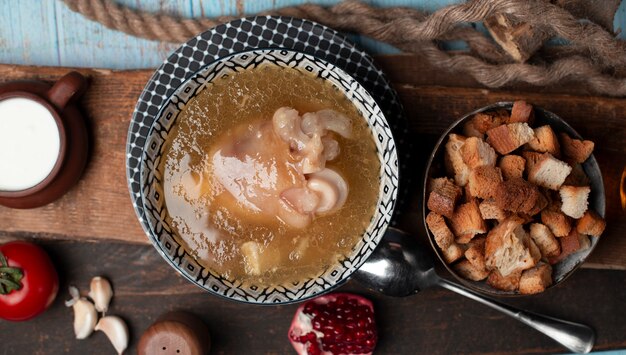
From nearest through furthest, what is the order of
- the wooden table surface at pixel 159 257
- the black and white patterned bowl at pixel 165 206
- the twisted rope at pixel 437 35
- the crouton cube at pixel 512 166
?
1. the black and white patterned bowl at pixel 165 206
2. the crouton cube at pixel 512 166
3. the twisted rope at pixel 437 35
4. the wooden table surface at pixel 159 257

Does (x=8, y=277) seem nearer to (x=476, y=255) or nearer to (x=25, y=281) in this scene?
(x=25, y=281)

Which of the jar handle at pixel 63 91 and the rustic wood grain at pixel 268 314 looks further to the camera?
the rustic wood grain at pixel 268 314

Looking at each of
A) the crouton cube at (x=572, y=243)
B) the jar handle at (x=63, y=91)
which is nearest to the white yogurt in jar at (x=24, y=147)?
the jar handle at (x=63, y=91)

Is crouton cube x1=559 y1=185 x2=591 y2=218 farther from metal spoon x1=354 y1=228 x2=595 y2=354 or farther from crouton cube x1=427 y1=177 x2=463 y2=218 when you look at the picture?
metal spoon x1=354 y1=228 x2=595 y2=354

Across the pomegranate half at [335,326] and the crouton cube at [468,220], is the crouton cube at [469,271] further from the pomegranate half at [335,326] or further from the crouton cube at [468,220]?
the pomegranate half at [335,326]

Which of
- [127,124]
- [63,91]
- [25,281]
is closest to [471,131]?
[127,124]

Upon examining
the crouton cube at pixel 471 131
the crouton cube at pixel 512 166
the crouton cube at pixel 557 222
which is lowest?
the crouton cube at pixel 557 222
